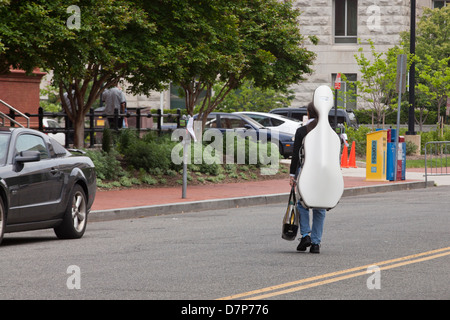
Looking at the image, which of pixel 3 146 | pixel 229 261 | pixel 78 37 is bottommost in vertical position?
pixel 229 261

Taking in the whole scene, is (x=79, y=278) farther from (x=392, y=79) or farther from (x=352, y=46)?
(x=352, y=46)

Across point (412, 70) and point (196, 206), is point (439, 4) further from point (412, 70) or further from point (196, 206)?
point (196, 206)

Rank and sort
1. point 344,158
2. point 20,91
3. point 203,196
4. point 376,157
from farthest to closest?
point 344,158 → point 20,91 → point 376,157 → point 203,196

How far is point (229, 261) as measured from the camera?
980cm

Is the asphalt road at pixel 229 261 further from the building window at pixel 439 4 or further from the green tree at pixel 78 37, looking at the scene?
the building window at pixel 439 4

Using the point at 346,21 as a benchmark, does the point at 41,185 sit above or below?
below

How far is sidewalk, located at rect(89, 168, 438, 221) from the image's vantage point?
637 inches

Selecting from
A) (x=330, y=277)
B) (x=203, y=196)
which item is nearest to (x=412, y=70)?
(x=203, y=196)

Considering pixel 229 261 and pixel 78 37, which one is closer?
pixel 229 261

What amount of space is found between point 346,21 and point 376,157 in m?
28.7

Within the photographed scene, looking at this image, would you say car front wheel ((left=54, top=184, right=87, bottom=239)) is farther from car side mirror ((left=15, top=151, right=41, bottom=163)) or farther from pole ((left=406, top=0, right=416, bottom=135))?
pole ((left=406, top=0, right=416, bottom=135))

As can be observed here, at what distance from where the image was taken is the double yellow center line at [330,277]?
25.1ft

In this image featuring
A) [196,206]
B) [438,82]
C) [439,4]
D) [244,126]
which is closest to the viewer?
[196,206]
